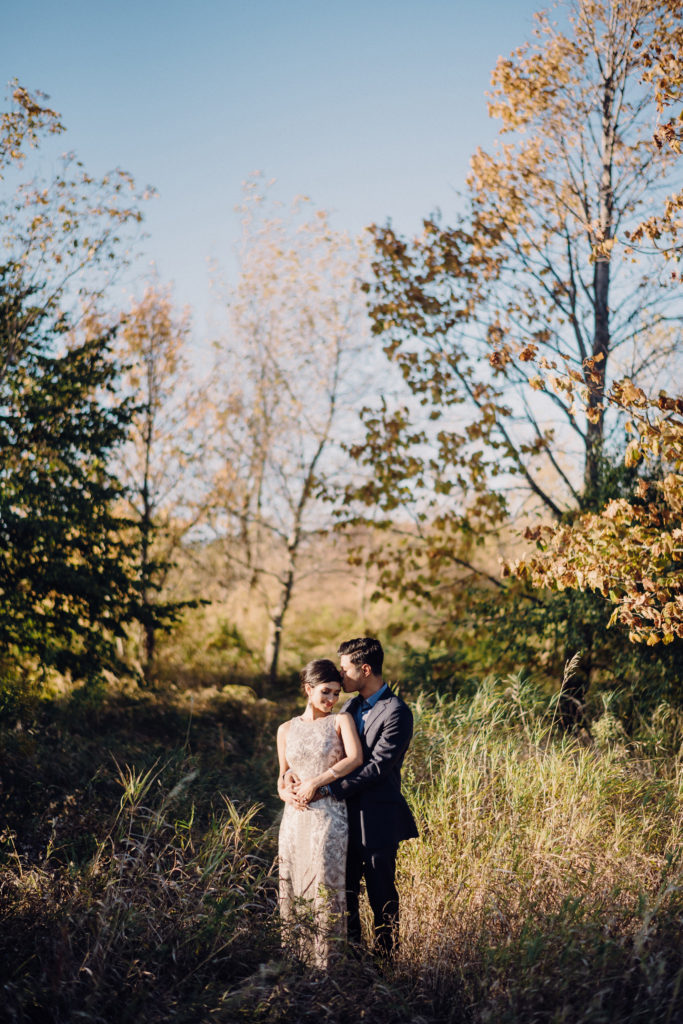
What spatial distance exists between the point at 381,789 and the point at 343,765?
24 cm

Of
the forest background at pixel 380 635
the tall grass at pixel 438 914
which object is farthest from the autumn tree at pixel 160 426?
the tall grass at pixel 438 914

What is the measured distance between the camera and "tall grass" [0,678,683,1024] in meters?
3.14

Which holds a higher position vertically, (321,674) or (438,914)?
(321,674)

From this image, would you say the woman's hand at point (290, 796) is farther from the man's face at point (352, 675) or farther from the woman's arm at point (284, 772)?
the man's face at point (352, 675)

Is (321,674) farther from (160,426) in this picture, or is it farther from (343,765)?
(160,426)

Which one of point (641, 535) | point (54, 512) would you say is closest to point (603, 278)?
point (641, 535)

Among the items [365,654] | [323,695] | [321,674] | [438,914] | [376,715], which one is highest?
[365,654]

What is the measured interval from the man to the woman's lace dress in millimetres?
107

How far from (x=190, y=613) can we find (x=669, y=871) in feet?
37.2

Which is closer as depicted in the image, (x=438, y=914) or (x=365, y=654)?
(x=438, y=914)

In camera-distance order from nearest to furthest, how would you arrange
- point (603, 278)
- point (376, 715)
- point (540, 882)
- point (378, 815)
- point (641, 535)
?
point (378, 815), point (376, 715), point (540, 882), point (641, 535), point (603, 278)

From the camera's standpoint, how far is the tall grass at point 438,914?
3.14 metres

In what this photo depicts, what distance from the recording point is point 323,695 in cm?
414

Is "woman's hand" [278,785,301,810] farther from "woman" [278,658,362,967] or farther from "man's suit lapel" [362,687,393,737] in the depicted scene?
"man's suit lapel" [362,687,393,737]
